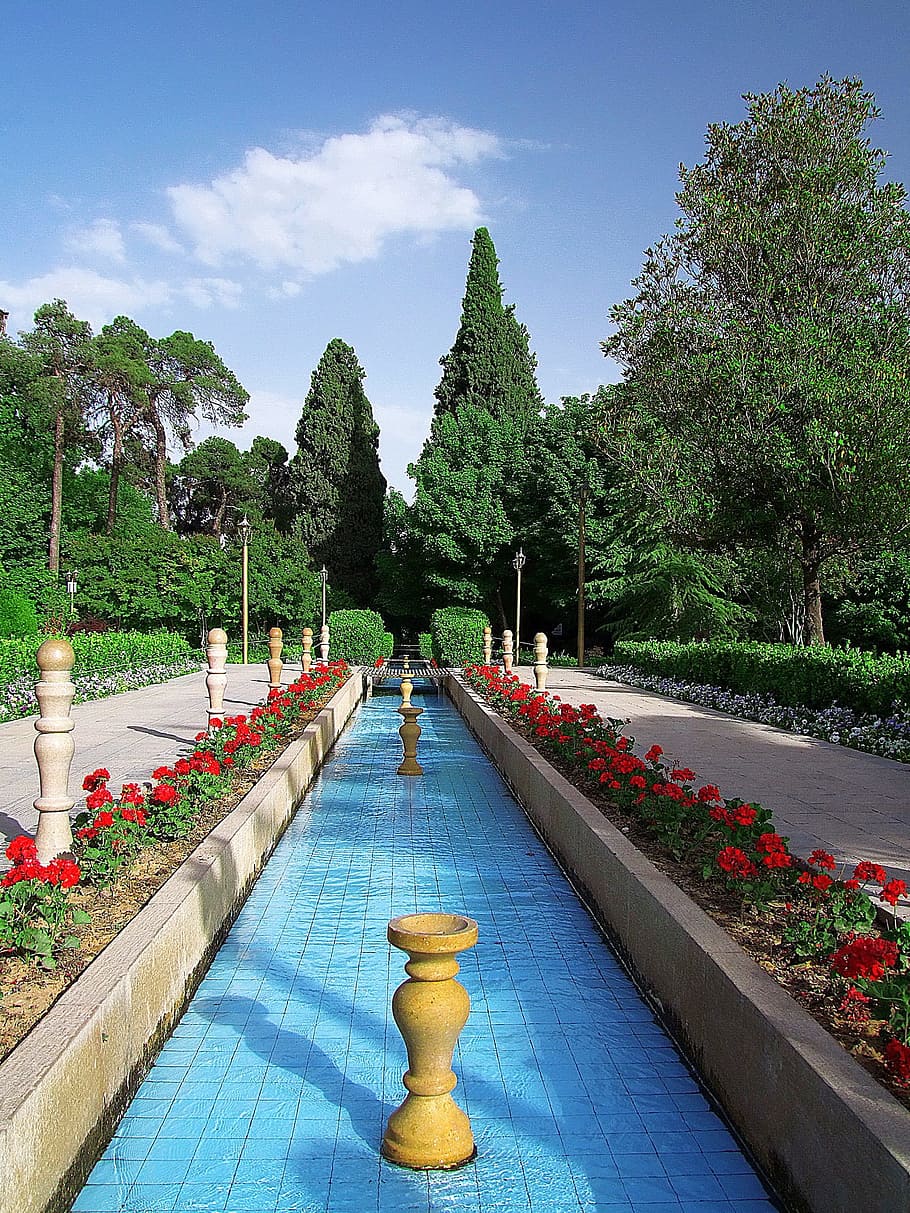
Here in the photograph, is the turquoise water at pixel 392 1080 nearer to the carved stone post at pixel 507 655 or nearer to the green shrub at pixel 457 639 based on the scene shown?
the carved stone post at pixel 507 655

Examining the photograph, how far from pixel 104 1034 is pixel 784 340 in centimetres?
1441

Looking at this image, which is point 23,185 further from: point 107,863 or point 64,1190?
point 64,1190

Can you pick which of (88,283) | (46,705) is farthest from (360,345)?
(46,705)

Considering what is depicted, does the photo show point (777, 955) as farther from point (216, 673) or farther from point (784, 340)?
point (784, 340)

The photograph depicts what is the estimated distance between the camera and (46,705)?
15.5ft

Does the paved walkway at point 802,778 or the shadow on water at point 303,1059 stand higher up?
the paved walkway at point 802,778

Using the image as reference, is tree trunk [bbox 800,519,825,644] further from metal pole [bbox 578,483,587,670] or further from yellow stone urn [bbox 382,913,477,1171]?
yellow stone urn [bbox 382,913,477,1171]

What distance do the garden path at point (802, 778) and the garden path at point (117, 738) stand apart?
467 centimetres

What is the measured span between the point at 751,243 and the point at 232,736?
1262 centimetres

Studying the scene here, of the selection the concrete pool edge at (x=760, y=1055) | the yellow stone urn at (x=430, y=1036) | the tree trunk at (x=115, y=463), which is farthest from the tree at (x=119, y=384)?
the yellow stone urn at (x=430, y=1036)

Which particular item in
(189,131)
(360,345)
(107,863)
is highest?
(360,345)

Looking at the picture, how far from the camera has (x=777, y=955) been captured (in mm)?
3373

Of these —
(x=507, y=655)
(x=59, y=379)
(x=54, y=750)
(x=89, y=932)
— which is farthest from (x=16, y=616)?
(x=89, y=932)

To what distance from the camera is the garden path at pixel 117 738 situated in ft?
23.9
